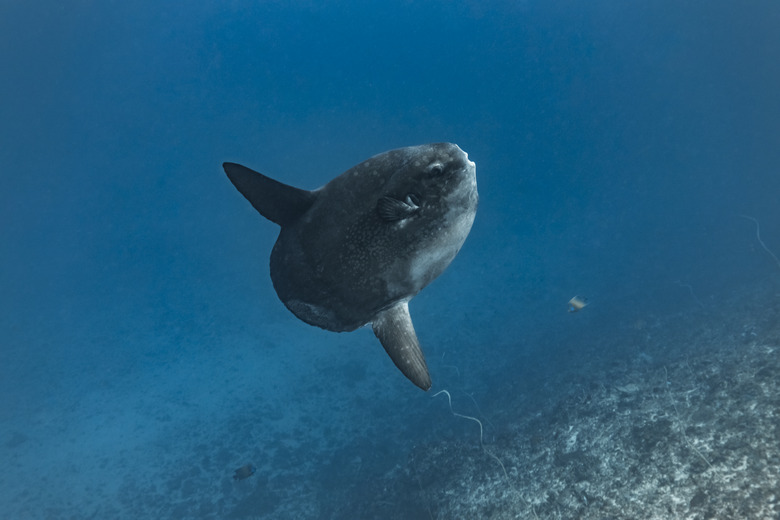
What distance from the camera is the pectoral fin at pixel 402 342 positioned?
2.82 m

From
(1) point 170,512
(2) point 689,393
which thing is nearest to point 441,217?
(2) point 689,393

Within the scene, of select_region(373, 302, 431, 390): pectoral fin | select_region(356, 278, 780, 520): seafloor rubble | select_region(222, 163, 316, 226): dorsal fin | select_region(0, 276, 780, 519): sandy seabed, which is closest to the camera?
select_region(373, 302, 431, 390): pectoral fin

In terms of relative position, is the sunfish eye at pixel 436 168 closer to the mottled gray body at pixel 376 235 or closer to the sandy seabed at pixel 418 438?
the mottled gray body at pixel 376 235

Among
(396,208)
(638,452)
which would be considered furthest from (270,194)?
(638,452)

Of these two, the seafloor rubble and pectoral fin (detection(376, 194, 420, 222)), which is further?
the seafloor rubble

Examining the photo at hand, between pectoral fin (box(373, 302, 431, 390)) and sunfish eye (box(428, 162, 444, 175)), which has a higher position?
sunfish eye (box(428, 162, 444, 175))

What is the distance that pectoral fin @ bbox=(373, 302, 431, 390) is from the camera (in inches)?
111

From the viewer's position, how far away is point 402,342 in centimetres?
292

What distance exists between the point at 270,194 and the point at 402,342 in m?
1.37

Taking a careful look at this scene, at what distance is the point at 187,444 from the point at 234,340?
5339mm

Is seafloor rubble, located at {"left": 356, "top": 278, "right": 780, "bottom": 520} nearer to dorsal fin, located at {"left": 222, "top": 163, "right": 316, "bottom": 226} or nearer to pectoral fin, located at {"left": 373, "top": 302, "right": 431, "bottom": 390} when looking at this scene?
pectoral fin, located at {"left": 373, "top": 302, "right": 431, "bottom": 390}

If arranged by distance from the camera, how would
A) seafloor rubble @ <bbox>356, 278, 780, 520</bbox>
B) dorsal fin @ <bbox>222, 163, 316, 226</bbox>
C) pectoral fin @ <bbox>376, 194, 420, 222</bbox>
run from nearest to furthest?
pectoral fin @ <bbox>376, 194, 420, 222</bbox> < dorsal fin @ <bbox>222, 163, 316, 226</bbox> < seafloor rubble @ <bbox>356, 278, 780, 520</bbox>

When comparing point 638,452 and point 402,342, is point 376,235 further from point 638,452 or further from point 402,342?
point 638,452

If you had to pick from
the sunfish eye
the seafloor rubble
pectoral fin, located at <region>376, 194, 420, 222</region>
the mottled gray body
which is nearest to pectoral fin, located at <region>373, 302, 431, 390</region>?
the mottled gray body
